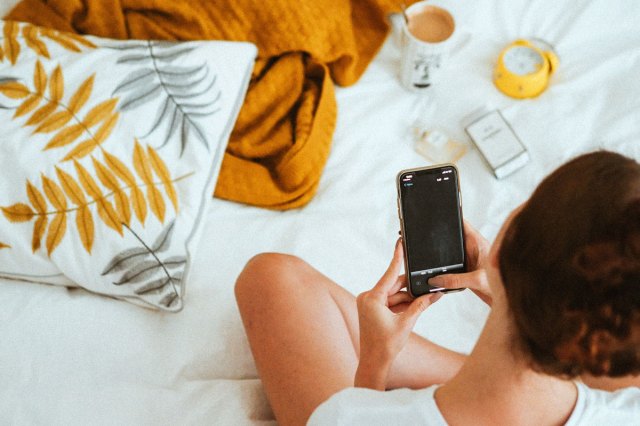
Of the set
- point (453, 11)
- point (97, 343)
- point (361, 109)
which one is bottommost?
point (97, 343)

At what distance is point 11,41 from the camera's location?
2.84ft

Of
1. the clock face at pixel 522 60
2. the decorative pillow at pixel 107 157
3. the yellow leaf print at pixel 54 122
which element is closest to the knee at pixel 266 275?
the decorative pillow at pixel 107 157

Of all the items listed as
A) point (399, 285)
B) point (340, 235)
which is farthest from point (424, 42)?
point (399, 285)

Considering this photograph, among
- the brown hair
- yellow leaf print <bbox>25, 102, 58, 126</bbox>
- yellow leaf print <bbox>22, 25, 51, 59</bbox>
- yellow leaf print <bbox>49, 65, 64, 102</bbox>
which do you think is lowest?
yellow leaf print <bbox>25, 102, 58, 126</bbox>

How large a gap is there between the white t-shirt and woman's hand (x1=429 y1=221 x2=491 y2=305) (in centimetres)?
17

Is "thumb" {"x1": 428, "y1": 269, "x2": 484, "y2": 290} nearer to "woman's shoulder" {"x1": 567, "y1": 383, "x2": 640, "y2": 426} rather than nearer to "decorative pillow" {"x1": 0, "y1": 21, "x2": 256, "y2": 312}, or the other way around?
"woman's shoulder" {"x1": 567, "y1": 383, "x2": 640, "y2": 426}

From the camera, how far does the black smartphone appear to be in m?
0.72

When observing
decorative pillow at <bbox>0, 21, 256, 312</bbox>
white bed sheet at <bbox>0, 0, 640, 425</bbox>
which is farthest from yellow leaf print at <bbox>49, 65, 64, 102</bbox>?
white bed sheet at <bbox>0, 0, 640, 425</bbox>

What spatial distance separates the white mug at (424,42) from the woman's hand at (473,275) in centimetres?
39

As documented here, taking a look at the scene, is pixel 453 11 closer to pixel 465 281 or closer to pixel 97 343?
pixel 465 281

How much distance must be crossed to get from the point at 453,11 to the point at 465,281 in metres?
0.64

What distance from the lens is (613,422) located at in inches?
21.9

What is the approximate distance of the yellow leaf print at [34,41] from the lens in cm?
87

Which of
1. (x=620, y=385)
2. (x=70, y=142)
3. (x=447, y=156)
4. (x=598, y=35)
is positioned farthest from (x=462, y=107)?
(x=70, y=142)
